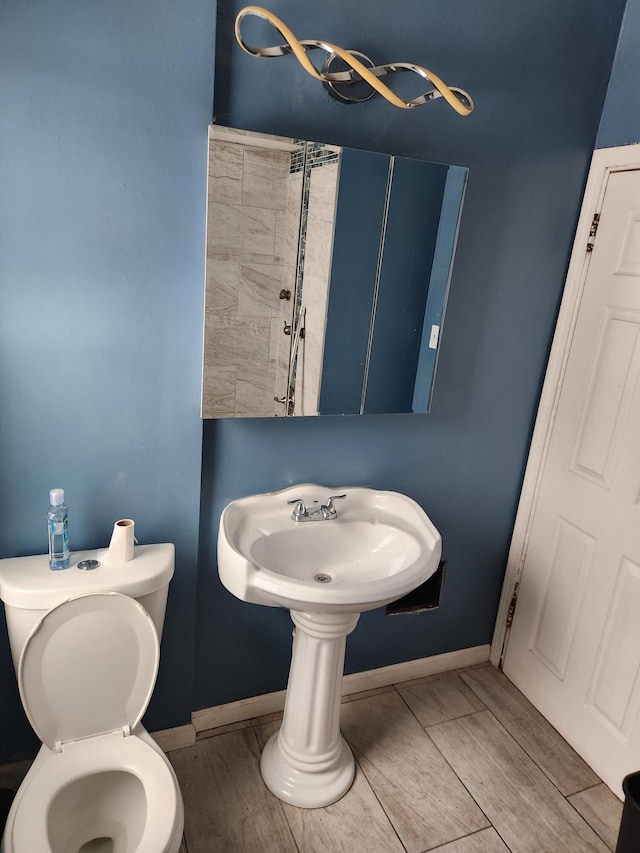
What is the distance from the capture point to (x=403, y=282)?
5.65ft

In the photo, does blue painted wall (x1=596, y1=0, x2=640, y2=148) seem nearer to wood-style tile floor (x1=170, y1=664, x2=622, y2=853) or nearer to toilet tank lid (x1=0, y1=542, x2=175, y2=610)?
toilet tank lid (x1=0, y1=542, x2=175, y2=610)

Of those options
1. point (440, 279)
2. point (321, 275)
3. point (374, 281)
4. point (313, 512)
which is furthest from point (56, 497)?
point (440, 279)

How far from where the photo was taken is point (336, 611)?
1.44 meters

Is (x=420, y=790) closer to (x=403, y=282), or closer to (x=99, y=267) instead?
(x=403, y=282)

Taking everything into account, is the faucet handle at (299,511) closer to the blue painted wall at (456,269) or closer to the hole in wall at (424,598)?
the blue painted wall at (456,269)

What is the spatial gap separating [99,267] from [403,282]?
0.83 meters

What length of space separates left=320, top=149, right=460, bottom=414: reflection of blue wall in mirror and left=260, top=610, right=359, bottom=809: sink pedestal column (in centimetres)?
68

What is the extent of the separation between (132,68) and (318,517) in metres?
1.22

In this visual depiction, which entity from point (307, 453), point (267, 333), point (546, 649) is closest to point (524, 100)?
point (267, 333)

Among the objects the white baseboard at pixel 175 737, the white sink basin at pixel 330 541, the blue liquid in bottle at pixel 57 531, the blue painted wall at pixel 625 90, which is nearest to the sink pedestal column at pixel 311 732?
the white sink basin at pixel 330 541

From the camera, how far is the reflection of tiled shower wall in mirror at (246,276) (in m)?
1.46

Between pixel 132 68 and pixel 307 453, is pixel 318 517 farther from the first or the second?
pixel 132 68

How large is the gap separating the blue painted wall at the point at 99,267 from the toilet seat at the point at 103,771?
33 cm

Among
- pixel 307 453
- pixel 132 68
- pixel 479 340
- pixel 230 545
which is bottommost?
pixel 230 545
